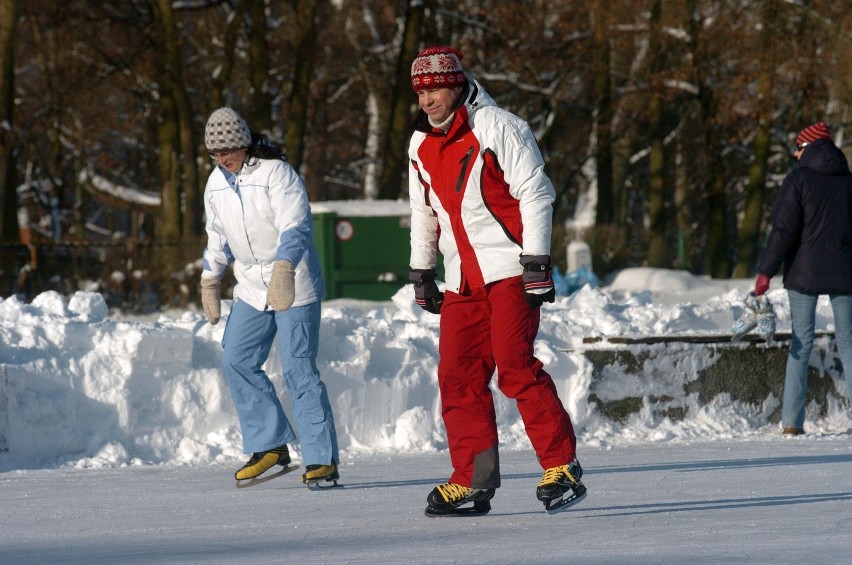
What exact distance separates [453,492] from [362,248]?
14.2 metres

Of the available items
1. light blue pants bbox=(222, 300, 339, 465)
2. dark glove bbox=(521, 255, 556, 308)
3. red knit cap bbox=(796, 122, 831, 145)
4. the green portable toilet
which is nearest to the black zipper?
dark glove bbox=(521, 255, 556, 308)

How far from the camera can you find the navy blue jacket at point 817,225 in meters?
8.45

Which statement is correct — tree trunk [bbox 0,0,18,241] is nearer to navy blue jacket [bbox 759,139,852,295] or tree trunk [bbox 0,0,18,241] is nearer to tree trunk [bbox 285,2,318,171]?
tree trunk [bbox 285,2,318,171]

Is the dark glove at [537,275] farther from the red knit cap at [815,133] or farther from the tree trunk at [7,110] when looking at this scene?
the tree trunk at [7,110]

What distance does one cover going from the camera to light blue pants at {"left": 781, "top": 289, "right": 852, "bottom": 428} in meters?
8.52

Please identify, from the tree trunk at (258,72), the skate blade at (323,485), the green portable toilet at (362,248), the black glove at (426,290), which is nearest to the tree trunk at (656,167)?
the tree trunk at (258,72)

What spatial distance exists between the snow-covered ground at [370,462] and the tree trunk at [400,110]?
12.0 meters

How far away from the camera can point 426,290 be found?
562 centimetres

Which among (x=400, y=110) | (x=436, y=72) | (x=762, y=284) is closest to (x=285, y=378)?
(x=436, y=72)

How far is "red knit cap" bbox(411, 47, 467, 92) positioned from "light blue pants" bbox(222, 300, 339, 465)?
157 cm

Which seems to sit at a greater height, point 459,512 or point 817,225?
point 817,225

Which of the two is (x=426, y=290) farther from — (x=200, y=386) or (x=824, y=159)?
(x=824, y=159)

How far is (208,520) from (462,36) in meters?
23.9

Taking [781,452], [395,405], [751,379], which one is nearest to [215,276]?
[395,405]
